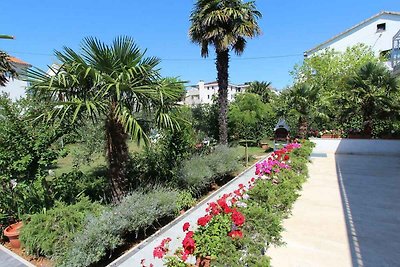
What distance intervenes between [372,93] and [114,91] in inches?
481

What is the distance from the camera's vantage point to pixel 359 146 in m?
13.1

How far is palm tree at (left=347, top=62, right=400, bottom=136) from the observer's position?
11.9m

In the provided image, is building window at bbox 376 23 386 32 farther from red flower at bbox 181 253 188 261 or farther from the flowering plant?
red flower at bbox 181 253 188 261

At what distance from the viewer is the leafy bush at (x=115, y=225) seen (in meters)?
4.20

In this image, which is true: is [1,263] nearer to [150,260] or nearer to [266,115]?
[150,260]

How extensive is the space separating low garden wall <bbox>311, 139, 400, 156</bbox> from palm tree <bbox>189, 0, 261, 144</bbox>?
6.32m

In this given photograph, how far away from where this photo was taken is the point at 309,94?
1298cm

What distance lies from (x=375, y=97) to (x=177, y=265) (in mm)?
13067

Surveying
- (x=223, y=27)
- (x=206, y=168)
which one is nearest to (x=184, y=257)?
(x=206, y=168)

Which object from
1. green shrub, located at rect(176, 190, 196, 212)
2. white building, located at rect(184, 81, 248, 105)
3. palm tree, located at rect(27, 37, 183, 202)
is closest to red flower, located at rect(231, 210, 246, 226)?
palm tree, located at rect(27, 37, 183, 202)

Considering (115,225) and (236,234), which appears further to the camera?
(115,225)

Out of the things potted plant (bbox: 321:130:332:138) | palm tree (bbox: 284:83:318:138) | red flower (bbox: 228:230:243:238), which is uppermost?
palm tree (bbox: 284:83:318:138)

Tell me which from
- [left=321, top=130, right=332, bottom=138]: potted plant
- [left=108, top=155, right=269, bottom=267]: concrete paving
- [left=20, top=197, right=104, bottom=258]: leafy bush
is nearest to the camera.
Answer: [left=108, top=155, right=269, bottom=267]: concrete paving

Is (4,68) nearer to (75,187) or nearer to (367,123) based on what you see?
(75,187)
